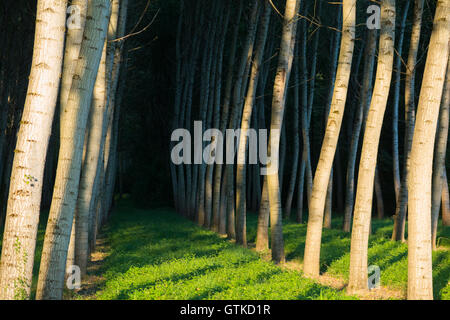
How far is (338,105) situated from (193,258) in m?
4.89

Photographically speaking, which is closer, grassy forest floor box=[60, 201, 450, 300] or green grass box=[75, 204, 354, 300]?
green grass box=[75, 204, 354, 300]

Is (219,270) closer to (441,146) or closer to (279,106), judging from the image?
(279,106)

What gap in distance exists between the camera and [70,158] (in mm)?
7441

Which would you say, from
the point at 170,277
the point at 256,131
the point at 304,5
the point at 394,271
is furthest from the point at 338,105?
the point at 256,131

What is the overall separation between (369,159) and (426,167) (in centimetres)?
156

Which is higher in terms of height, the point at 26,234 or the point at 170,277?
the point at 26,234

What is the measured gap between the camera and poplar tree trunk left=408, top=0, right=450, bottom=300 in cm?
780

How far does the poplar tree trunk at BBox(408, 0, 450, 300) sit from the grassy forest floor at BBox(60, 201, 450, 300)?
117cm

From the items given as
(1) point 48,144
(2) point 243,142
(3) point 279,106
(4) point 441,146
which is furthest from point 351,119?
(1) point 48,144

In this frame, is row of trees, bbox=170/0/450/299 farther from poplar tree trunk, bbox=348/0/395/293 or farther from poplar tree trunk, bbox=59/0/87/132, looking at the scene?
poplar tree trunk, bbox=59/0/87/132

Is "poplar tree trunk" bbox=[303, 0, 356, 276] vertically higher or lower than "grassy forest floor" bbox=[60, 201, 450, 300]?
higher

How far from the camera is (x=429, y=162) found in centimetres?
791

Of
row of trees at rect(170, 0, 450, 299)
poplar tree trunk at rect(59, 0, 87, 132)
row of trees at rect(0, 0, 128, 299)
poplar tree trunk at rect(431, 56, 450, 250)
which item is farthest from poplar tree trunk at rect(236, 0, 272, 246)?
poplar tree trunk at rect(59, 0, 87, 132)
